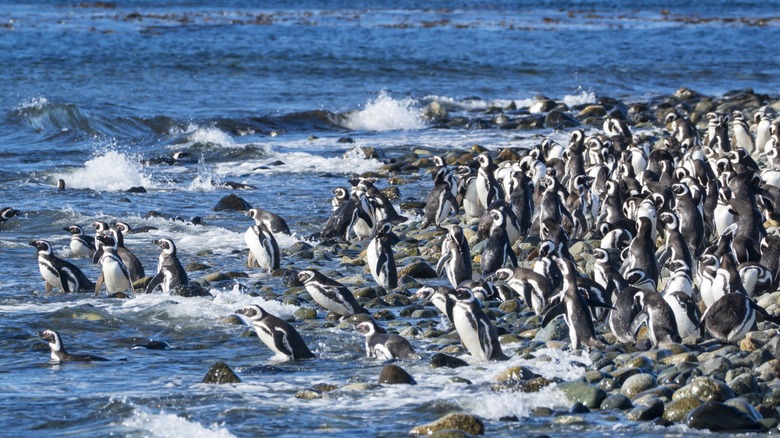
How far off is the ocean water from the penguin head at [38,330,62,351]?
0.23m

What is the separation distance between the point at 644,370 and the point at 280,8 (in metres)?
58.6

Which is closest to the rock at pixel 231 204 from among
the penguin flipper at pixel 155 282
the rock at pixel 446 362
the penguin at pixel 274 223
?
the penguin at pixel 274 223

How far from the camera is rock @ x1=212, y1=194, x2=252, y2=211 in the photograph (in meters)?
17.3

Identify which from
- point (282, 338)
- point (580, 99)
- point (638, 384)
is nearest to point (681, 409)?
point (638, 384)

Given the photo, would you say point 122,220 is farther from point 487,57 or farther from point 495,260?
point 487,57

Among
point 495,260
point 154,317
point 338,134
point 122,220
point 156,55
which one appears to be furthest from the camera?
point 156,55

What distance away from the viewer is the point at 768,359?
837 cm

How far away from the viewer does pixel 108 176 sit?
782 inches

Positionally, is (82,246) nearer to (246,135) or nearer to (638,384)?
(638,384)

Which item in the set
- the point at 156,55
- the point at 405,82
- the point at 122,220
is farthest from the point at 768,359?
the point at 156,55

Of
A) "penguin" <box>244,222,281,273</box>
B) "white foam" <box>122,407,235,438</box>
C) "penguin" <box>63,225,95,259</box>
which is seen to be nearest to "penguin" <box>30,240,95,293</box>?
"penguin" <box>63,225,95,259</box>

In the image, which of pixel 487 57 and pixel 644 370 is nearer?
pixel 644 370

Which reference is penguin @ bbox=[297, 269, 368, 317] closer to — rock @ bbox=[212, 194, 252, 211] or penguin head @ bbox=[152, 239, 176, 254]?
penguin head @ bbox=[152, 239, 176, 254]

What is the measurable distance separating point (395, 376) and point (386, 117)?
63.0 feet
